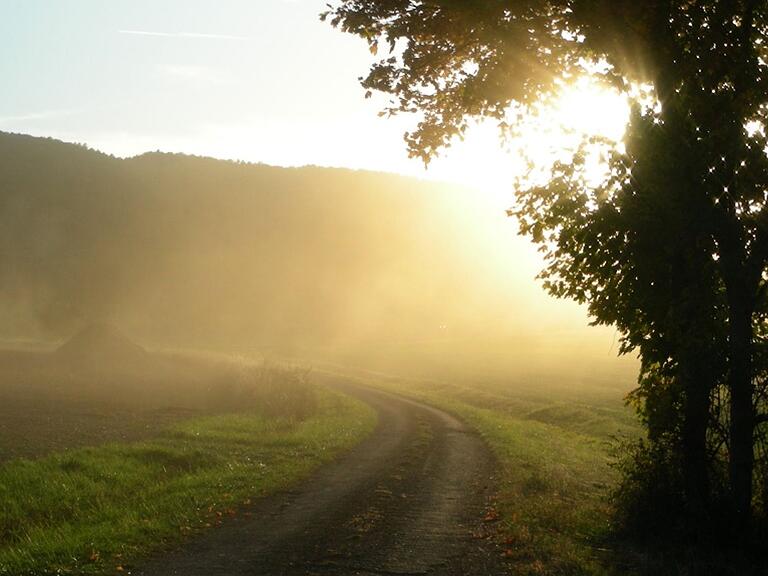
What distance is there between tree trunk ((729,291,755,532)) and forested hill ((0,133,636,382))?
114 m

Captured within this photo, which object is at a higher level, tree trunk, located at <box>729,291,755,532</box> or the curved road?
tree trunk, located at <box>729,291,755,532</box>

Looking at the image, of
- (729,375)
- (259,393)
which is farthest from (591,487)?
(259,393)

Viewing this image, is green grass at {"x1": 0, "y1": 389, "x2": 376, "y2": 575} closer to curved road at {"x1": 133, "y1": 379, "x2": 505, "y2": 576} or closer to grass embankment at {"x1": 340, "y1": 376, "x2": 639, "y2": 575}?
curved road at {"x1": 133, "y1": 379, "x2": 505, "y2": 576}

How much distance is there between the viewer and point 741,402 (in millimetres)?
11453

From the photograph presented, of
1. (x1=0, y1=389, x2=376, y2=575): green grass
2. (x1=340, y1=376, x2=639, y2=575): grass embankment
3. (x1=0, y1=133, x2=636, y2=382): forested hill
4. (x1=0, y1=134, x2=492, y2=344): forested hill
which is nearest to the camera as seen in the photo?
(x1=0, y1=389, x2=376, y2=575): green grass

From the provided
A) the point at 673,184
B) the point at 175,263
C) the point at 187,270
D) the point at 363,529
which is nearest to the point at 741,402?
the point at 673,184

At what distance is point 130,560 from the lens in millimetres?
10086

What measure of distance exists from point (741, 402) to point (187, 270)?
17204cm

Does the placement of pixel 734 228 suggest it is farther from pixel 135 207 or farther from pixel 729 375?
pixel 135 207

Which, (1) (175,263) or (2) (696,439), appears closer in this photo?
(2) (696,439)

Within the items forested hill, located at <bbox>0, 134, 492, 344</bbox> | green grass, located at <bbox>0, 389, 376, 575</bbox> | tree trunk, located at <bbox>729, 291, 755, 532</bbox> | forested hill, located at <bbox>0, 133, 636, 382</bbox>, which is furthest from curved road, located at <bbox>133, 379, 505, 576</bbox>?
forested hill, located at <bbox>0, 134, 492, 344</bbox>

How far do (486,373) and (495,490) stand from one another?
6630cm

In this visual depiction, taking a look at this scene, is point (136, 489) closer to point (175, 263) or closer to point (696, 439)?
point (696, 439)

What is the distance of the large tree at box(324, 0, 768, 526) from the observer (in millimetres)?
11383
